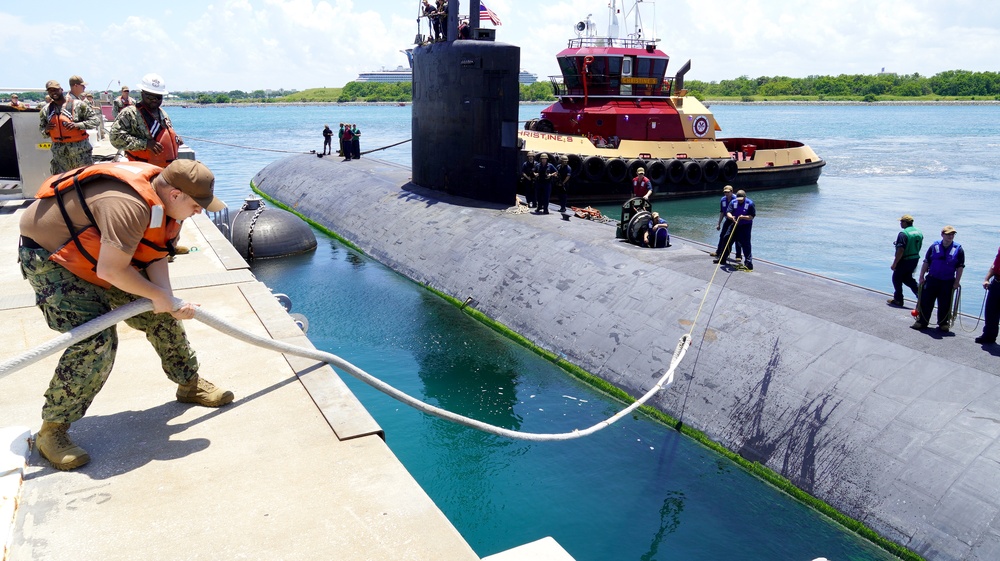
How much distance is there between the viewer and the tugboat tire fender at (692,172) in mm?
25391

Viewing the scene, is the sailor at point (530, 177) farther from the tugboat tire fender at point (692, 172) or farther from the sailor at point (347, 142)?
the tugboat tire fender at point (692, 172)

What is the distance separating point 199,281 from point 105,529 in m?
4.00

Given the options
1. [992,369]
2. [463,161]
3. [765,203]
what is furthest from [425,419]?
[765,203]

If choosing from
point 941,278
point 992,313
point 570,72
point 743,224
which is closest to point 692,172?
point 570,72

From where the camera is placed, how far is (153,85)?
679 centimetres

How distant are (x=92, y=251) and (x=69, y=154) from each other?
7.34 meters

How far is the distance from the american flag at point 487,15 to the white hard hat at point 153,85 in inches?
297

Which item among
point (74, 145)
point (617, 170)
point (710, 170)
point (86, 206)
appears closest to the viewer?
point (86, 206)

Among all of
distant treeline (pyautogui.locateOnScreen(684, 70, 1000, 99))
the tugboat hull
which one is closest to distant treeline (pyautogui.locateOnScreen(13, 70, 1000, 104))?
distant treeline (pyautogui.locateOnScreen(684, 70, 1000, 99))

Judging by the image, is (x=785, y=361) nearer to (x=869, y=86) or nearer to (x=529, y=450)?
(x=529, y=450)

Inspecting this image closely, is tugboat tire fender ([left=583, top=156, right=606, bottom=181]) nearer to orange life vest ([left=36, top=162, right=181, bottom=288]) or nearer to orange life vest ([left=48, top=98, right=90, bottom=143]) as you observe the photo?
orange life vest ([left=48, top=98, right=90, bottom=143])

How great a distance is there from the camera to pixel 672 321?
26.2ft

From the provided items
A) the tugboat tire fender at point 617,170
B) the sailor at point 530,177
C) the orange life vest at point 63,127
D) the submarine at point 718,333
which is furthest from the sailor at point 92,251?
the tugboat tire fender at point 617,170

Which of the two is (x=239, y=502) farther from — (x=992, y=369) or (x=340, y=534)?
(x=992, y=369)
